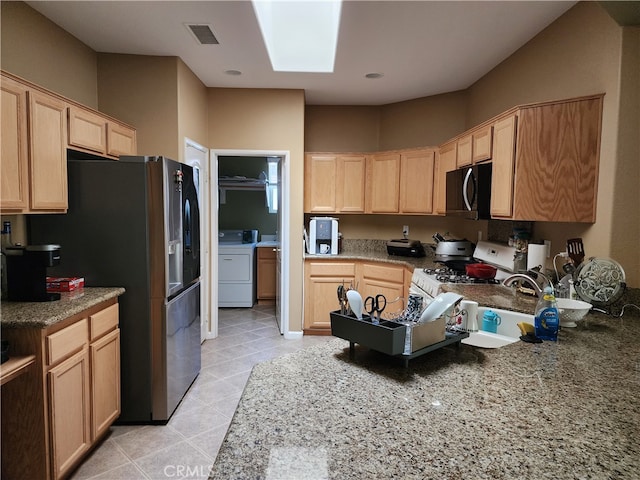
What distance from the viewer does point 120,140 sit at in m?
2.95

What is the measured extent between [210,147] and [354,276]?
210 centimetres

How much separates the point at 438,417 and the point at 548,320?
923mm

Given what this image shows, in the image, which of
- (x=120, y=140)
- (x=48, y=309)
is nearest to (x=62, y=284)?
(x=48, y=309)

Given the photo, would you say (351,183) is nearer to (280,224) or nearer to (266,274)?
(280,224)

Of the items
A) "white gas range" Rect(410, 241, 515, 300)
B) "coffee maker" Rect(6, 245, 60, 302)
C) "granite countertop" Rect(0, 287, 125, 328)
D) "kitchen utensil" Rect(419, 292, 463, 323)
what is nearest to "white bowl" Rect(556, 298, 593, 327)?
"kitchen utensil" Rect(419, 292, 463, 323)

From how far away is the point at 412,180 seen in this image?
4.35 m

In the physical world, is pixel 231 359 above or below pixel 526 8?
below

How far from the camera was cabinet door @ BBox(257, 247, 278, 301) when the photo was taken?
5.64m

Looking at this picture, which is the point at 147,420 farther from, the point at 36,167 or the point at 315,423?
the point at 315,423

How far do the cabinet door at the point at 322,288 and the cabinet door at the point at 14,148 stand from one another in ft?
9.23

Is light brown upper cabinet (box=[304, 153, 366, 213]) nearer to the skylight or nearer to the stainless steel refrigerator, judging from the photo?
the skylight

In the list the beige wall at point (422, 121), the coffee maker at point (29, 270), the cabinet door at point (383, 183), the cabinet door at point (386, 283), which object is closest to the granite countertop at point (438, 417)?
the coffee maker at point (29, 270)

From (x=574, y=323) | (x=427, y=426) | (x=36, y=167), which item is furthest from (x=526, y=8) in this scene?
(x=36, y=167)

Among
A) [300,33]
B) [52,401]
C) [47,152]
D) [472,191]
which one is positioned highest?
[300,33]
